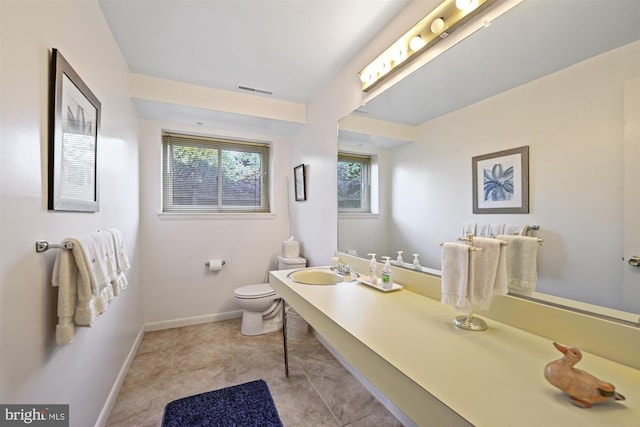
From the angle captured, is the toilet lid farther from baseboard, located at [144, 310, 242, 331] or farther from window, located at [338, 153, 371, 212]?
window, located at [338, 153, 371, 212]

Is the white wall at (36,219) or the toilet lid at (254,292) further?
the toilet lid at (254,292)

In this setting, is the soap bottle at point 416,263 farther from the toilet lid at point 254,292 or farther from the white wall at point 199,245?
the white wall at point 199,245

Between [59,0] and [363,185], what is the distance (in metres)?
1.77

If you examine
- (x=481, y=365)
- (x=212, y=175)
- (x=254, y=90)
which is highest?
(x=254, y=90)

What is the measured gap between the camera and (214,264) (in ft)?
9.30

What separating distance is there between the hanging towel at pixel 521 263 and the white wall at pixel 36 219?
1636 millimetres

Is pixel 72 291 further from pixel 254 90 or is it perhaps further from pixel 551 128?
pixel 254 90

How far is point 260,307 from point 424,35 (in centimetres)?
247

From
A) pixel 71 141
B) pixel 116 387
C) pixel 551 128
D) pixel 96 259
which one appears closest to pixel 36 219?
pixel 96 259

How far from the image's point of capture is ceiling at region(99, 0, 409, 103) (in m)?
1.50

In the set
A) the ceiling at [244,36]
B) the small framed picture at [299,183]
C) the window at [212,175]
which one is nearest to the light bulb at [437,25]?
the ceiling at [244,36]

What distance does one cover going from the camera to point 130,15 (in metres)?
1.55

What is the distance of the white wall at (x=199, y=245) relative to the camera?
2.65 metres

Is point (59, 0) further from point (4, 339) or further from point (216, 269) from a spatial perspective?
point (216, 269)
